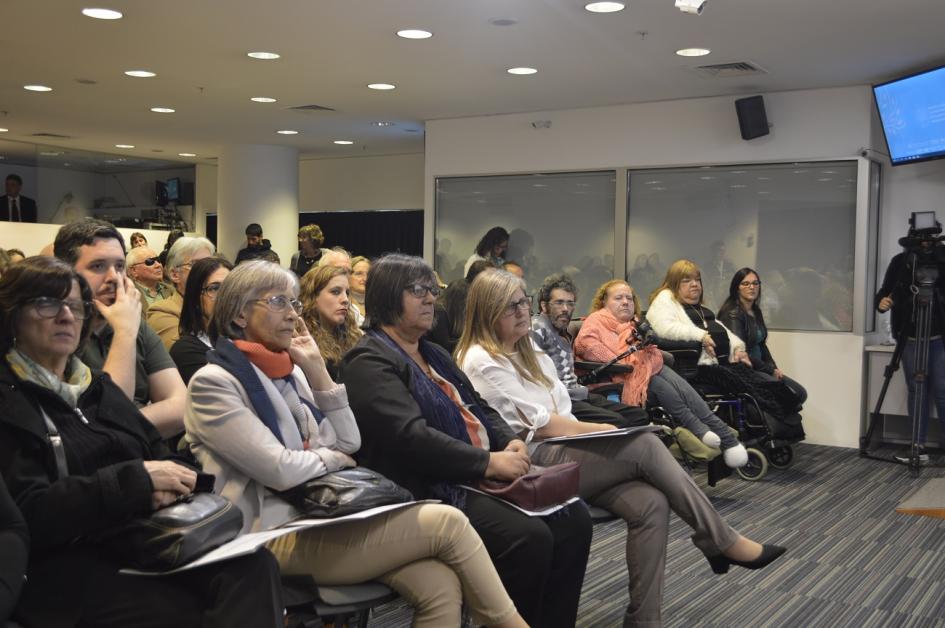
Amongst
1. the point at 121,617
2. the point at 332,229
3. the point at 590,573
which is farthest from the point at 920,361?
the point at 332,229

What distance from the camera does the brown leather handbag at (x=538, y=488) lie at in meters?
2.78

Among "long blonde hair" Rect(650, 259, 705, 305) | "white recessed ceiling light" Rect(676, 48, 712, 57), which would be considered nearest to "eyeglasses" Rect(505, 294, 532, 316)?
"long blonde hair" Rect(650, 259, 705, 305)

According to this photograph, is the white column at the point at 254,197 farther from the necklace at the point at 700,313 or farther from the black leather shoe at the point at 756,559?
the black leather shoe at the point at 756,559

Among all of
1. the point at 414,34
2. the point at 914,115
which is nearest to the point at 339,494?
the point at 414,34

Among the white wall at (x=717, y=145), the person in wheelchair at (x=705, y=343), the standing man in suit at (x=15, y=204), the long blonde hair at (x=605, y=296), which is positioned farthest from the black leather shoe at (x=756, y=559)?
the standing man in suit at (x=15, y=204)

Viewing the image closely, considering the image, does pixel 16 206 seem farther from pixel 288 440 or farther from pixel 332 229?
pixel 288 440

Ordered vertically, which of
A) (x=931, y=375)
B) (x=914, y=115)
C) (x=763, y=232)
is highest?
(x=914, y=115)

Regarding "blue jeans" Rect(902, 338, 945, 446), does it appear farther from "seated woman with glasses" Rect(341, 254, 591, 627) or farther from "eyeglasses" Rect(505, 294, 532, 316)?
"seated woman with glasses" Rect(341, 254, 591, 627)

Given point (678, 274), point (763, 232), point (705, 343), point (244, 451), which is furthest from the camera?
point (763, 232)

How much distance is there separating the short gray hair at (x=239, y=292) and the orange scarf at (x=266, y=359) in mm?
74

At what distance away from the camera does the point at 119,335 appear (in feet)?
8.66

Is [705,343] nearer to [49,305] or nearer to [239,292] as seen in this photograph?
[239,292]

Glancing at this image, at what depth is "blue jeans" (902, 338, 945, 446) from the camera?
6.95 meters

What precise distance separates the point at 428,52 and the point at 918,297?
3773 mm
